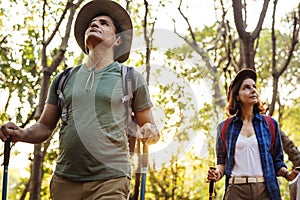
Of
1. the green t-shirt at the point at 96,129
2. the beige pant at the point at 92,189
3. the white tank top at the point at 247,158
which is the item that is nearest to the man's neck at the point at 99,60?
the green t-shirt at the point at 96,129

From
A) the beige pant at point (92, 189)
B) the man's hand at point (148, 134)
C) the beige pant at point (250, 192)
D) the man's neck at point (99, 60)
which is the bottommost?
the beige pant at point (92, 189)

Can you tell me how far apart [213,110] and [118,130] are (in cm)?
737

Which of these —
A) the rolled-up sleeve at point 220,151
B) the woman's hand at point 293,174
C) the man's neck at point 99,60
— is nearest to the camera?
the man's neck at point 99,60

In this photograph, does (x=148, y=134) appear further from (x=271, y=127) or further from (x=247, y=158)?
(x=271, y=127)

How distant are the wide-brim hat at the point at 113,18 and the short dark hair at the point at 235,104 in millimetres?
1729

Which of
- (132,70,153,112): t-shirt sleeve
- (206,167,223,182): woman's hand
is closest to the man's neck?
(132,70,153,112): t-shirt sleeve

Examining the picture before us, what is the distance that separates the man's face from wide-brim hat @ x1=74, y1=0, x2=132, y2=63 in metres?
0.07

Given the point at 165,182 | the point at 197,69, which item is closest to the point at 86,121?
the point at 197,69

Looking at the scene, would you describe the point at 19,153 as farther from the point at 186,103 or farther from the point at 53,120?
the point at 53,120

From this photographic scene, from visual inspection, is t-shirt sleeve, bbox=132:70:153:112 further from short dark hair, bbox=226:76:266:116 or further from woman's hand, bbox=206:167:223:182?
short dark hair, bbox=226:76:266:116

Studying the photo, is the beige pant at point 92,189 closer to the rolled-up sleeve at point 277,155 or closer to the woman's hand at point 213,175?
the woman's hand at point 213,175

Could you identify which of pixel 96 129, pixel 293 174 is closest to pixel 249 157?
pixel 293 174

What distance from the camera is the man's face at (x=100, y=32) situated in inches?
141

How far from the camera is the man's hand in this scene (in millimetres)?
3094
